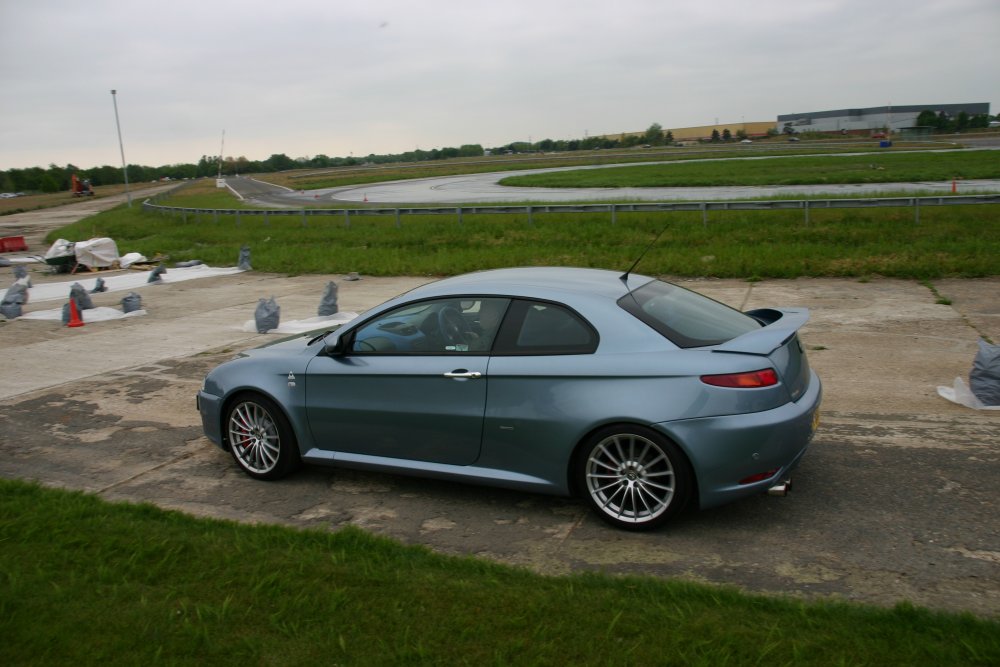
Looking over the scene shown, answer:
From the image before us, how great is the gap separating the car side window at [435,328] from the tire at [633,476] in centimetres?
96

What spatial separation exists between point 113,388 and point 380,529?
498 centimetres

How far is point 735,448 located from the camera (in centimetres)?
443

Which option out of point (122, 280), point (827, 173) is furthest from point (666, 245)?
point (827, 173)

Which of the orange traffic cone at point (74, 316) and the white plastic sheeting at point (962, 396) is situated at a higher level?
the orange traffic cone at point (74, 316)

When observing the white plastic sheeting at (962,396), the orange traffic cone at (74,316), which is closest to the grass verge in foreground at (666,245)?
the white plastic sheeting at (962,396)

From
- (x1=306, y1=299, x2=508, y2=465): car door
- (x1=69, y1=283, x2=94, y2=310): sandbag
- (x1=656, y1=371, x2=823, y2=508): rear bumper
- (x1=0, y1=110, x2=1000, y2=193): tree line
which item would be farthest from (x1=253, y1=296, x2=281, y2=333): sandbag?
(x1=0, y1=110, x2=1000, y2=193): tree line

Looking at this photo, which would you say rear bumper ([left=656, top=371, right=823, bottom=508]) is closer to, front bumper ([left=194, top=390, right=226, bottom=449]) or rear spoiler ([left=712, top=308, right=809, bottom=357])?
rear spoiler ([left=712, top=308, right=809, bottom=357])

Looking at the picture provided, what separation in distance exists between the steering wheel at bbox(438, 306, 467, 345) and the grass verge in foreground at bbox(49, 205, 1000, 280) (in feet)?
23.8

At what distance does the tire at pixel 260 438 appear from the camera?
575 cm

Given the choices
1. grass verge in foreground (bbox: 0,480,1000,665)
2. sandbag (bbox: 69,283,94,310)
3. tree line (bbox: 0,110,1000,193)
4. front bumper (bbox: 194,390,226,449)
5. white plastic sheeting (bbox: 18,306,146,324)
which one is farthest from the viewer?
tree line (bbox: 0,110,1000,193)

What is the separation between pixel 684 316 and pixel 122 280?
53.1 feet

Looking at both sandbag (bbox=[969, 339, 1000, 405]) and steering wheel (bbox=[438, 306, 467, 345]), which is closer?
steering wheel (bbox=[438, 306, 467, 345])

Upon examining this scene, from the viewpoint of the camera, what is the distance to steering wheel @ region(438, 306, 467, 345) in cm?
525

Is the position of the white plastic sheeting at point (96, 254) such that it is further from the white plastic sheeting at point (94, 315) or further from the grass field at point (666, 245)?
the white plastic sheeting at point (94, 315)
